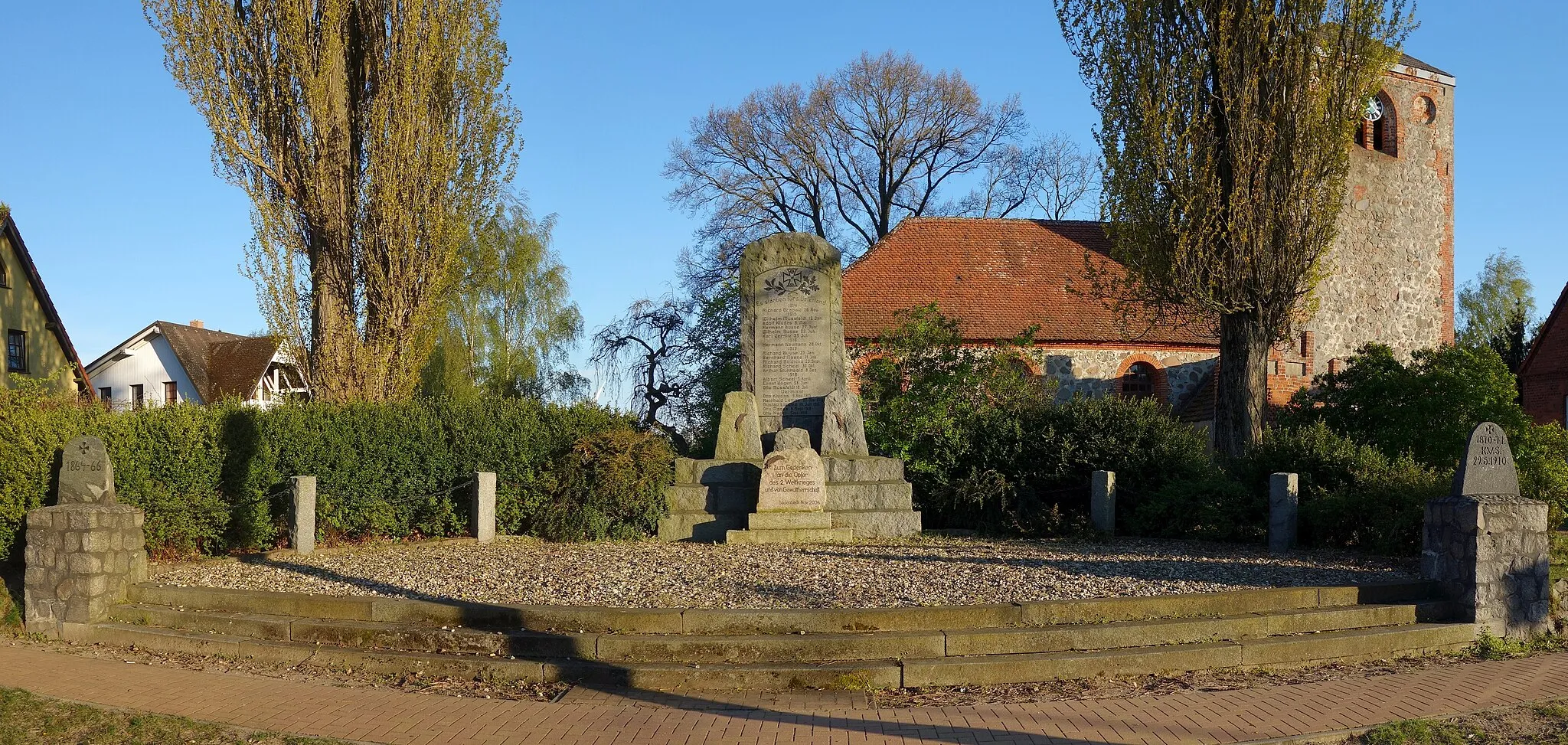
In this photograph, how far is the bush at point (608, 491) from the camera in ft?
39.9

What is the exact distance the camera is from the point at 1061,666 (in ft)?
22.4

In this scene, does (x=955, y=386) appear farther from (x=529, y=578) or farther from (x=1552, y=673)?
(x=1552, y=673)

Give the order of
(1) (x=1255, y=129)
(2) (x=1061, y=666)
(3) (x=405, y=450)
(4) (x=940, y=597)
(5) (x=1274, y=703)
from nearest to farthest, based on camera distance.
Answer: (5) (x=1274, y=703) < (2) (x=1061, y=666) < (4) (x=940, y=597) < (3) (x=405, y=450) < (1) (x=1255, y=129)

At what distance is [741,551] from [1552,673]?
260 inches

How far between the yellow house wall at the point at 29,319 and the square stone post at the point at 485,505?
19.6 m

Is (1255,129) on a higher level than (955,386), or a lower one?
higher

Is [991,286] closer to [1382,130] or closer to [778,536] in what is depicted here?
[1382,130]

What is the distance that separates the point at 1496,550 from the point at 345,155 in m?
14.5

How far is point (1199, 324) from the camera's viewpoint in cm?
2555

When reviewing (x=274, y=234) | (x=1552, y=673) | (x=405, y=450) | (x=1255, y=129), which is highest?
(x=1255, y=129)

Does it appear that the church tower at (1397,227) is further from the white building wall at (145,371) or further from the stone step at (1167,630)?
the white building wall at (145,371)

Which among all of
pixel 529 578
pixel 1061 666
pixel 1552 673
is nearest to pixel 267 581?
pixel 529 578

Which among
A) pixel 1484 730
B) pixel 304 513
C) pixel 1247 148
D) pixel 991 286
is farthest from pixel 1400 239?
pixel 304 513

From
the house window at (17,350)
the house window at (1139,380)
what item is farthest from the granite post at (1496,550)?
the house window at (17,350)
